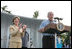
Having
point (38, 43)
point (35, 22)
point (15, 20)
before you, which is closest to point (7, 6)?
point (35, 22)

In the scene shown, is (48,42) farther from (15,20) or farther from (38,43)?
(38,43)

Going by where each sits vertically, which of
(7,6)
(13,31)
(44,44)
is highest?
(7,6)

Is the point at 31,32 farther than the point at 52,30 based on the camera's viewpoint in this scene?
Yes

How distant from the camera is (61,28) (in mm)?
2547

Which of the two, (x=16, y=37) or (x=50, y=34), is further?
(x=16, y=37)

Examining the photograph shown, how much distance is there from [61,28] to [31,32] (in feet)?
21.2

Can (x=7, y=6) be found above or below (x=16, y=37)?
above

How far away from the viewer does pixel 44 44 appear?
249 centimetres

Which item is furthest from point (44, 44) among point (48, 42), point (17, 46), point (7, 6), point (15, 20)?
point (7, 6)

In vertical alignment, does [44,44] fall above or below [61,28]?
below

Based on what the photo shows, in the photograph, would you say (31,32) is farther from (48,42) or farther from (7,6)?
(48,42)

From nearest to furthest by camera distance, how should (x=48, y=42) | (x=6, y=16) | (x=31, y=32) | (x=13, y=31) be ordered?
(x=48, y=42) → (x=13, y=31) → (x=6, y=16) → (x=31, y=32)

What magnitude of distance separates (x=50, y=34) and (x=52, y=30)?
0.29 ft

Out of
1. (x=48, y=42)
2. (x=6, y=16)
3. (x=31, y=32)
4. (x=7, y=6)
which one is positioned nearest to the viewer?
(x=48, y=42)
